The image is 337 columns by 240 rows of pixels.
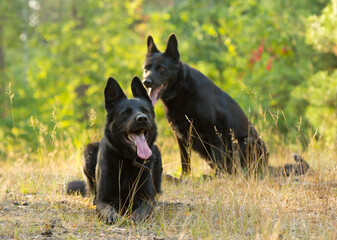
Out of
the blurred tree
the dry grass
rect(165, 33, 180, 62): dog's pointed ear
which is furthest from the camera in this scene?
the blurred tree

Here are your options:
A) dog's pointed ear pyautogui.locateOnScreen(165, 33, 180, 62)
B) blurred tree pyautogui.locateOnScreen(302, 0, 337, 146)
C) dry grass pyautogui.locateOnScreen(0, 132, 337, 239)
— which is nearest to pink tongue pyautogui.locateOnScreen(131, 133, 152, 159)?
dry grass pyautogui.locateOnScreen(0, 132, 337, 239)

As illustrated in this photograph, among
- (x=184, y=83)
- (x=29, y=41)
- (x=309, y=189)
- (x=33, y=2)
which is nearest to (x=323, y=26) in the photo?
(x=184, y=83)

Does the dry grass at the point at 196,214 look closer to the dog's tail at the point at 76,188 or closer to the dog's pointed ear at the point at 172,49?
Result: the dog's tail at the point at 76,188

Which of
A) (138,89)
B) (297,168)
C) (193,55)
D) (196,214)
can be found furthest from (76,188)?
(193,55)

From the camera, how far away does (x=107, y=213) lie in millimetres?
3680

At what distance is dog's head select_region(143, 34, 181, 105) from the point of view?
5.54 m

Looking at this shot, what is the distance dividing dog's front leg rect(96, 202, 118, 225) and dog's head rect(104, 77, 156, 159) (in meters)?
0.53

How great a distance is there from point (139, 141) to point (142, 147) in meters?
0.07

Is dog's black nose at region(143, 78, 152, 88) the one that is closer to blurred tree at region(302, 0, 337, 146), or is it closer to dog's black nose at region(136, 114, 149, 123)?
dog's black nose at region(136, 114, 149, 123)

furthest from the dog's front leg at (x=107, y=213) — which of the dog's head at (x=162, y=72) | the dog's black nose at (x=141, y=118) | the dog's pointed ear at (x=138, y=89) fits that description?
the dog's head at (x=162, y=72)

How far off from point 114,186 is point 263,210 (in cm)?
146

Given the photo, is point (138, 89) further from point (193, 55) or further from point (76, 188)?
point (193, 55)

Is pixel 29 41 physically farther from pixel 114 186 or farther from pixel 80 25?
pixel 114 186

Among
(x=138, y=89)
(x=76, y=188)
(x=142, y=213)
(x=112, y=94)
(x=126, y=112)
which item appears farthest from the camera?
(x=76, y=188)
